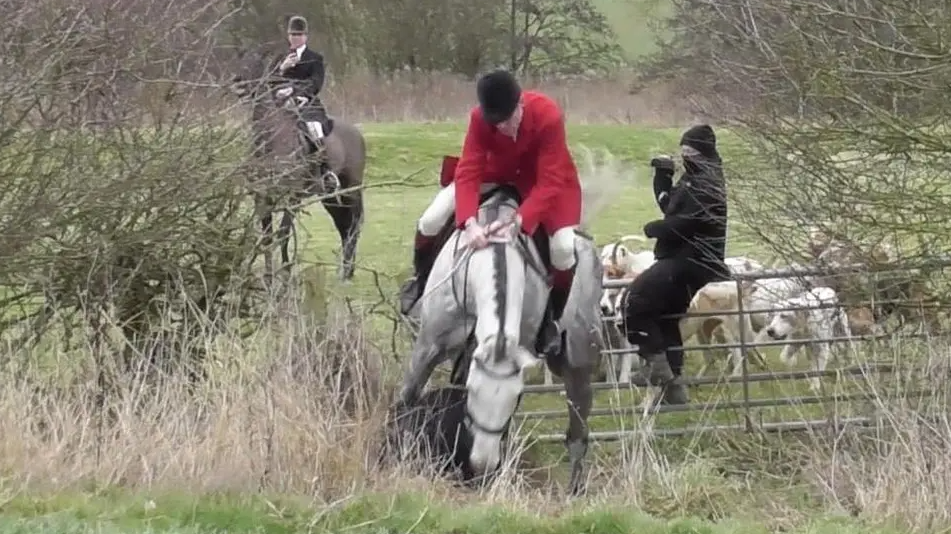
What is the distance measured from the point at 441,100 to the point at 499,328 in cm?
2829

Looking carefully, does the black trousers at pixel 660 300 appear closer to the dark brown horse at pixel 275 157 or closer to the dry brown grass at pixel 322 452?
the dry brown grass at pixel 322 452

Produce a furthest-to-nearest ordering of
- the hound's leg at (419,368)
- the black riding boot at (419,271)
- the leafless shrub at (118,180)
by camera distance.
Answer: the black riding boot at (419,271)
the leafless shrub at (118,180)
the hound's leg at (419,368)

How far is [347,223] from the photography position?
15.6 metres

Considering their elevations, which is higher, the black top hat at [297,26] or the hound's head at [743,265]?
the black top hat at [297,26]

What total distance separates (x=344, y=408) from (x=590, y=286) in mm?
1633

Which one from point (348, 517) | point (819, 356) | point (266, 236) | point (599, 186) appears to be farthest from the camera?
point (819, 356)

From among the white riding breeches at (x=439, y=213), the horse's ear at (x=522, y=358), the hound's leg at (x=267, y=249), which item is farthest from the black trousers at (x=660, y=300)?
the horse's ear at (x=522, y=358)

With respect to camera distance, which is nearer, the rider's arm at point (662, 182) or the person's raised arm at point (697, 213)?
the person's raised arm at point (697, 213)

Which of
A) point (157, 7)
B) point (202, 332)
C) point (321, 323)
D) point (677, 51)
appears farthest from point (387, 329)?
point (677, 51)

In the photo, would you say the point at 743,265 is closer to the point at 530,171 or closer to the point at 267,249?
the point at 530,171

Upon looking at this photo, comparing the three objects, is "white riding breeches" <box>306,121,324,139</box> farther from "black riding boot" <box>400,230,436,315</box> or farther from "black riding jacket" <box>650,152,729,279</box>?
"black riding boot" <box>400,230,436,315</box>

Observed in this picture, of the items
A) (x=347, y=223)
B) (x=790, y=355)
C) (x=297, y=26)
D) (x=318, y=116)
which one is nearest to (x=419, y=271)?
(x=790, y=355)

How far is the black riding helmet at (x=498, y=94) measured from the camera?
7469 mm

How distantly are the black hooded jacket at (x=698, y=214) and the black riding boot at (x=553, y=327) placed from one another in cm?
167
